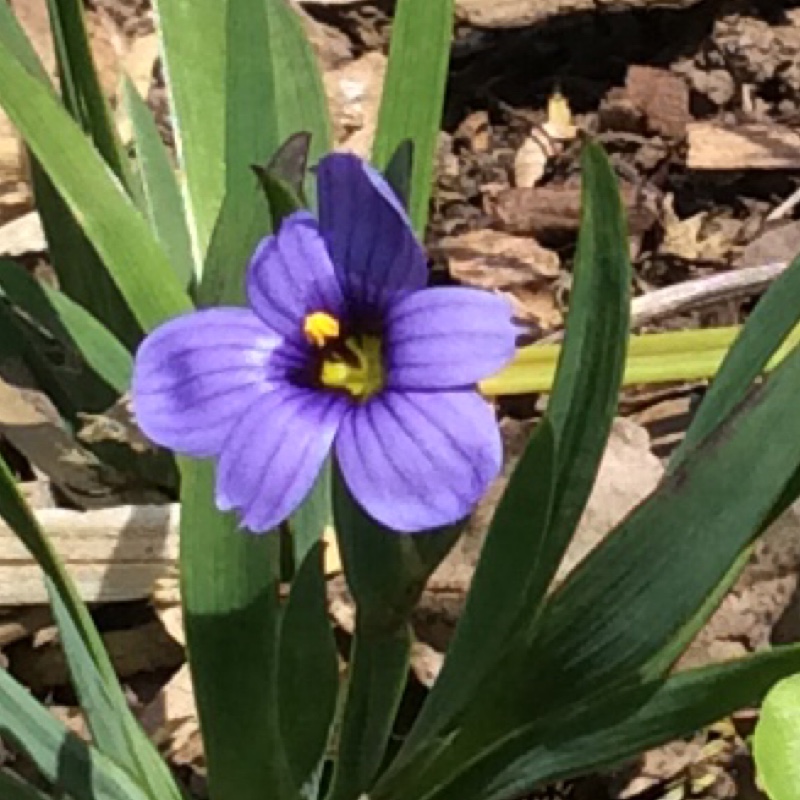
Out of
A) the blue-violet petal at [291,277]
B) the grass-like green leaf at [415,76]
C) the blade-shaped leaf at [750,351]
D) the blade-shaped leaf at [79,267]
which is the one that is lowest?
the blade-shaped leaf at [79,267]

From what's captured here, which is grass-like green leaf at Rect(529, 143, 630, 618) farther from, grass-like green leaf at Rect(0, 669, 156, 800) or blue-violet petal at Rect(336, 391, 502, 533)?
grass-like green leaf at Rect(0, 669, 156, 800)

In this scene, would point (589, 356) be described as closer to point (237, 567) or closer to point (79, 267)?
point (237, 567)

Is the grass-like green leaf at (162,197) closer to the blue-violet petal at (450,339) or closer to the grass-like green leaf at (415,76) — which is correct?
the grass-like green leaf at (415,76)

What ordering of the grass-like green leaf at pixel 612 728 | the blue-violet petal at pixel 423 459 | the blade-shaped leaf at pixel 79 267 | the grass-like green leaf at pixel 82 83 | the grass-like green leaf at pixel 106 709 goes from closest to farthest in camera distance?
the blue-violet petal at pixel 423 459 → the grass-like green leaf at pixel 612 728 → the grass-like green leaf at pixel 106 709 → the grass-like green leaf at pixel 82 83 → the blade-shaped leaf at pixel 79 267

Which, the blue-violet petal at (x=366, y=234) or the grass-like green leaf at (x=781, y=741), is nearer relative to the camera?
the blue-violet petal at (x=366, y=234)

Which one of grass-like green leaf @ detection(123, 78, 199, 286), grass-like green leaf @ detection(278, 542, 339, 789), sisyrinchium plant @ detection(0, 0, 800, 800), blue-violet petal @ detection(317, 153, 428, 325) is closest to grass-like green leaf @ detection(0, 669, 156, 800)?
sisyrinchium plant @ detection(0, 0, 800, 800)

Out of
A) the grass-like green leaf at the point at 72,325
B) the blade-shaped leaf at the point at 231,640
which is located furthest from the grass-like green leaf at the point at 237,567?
the grass-like green leaf at the point at 72,325

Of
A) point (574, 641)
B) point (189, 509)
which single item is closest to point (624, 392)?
point (574, 641)
